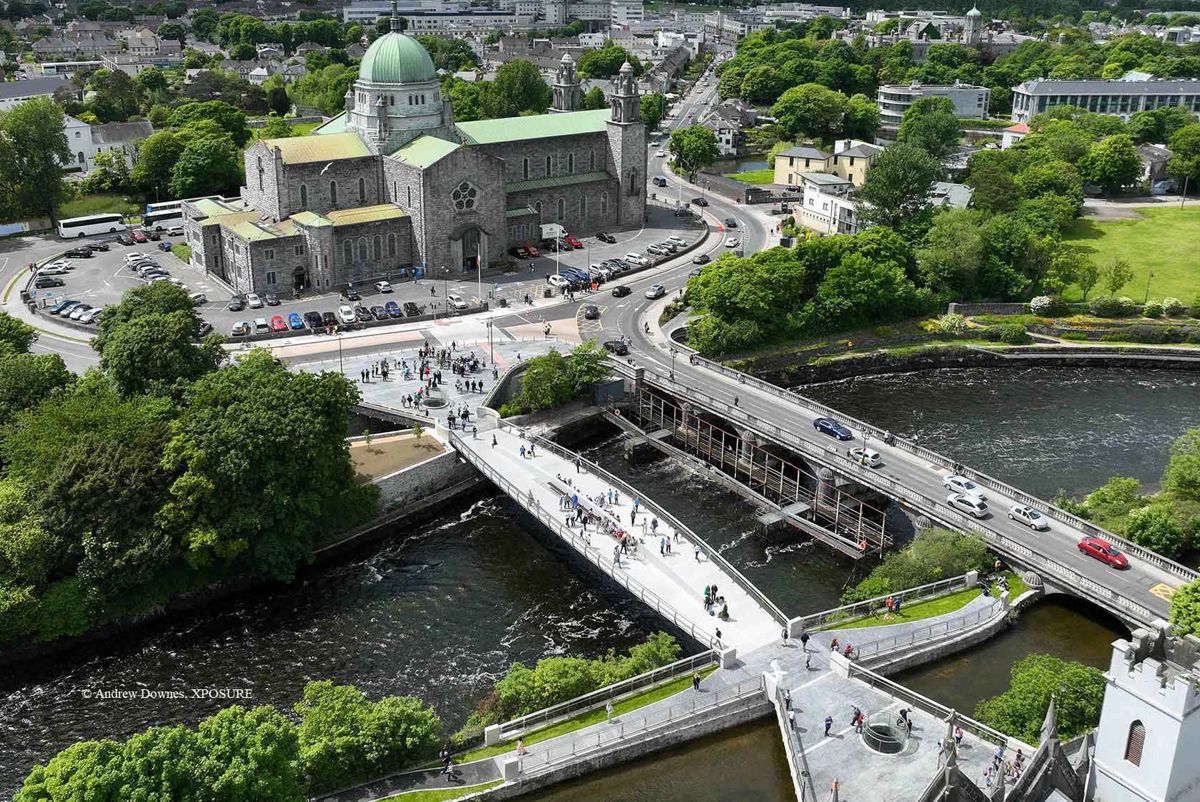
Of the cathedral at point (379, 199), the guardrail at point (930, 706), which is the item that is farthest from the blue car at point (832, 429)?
the cathedral at point (379, 199)

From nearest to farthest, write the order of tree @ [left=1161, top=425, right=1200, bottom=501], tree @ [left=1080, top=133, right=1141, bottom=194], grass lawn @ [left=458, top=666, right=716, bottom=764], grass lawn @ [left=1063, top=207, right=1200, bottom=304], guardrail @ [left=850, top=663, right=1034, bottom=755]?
guardrail @ [left=850, top=663, right=1034, bottom=755] < grass lawn @ [left=458, top=666, right=716, bottom=764] < tree @ [left=1161, top=425, right=1200, bottom=501] < grass lawn @ [left=1063, top=207, right=1200, bottom=304] < tree @ [left=1080, top=133, right=1141, bottom=194]

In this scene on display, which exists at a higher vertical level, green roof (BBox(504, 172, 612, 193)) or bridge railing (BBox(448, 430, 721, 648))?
green roof (BBox(504, 172, 612, 193))

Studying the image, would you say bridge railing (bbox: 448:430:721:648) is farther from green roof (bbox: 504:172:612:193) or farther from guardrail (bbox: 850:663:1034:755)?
green roof (bbox: 504:172:612:193)

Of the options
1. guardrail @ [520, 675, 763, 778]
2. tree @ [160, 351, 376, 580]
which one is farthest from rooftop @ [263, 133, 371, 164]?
guardrail @ [520, 675, 763, 778]

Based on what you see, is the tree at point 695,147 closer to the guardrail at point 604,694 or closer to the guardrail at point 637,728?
the guardrail at point 604,694

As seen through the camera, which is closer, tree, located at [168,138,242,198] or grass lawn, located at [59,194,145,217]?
tree, located at [168,138,242,198]

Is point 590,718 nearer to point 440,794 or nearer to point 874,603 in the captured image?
point 440,794

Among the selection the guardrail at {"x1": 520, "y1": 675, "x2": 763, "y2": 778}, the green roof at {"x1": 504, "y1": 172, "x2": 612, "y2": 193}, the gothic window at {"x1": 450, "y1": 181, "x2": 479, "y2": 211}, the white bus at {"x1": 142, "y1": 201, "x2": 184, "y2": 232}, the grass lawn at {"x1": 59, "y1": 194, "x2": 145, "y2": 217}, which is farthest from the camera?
the grass lawn at {"x1": 59, "y1": 194, "x2": 145, "y2": 217}

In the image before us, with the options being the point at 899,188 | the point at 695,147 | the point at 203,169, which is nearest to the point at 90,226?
the point at 203,169
